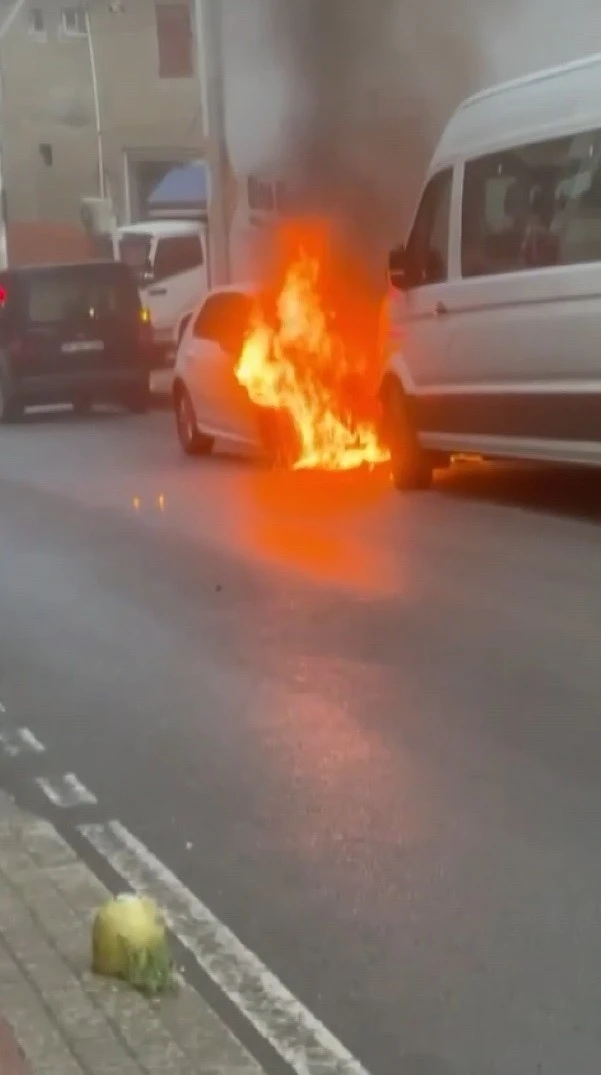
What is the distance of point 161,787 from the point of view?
555 cm

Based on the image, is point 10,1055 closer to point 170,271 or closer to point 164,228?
point 170,271

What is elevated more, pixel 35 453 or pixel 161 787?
pixel 161 787

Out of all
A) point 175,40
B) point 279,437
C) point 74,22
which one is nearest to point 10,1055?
point 279,437

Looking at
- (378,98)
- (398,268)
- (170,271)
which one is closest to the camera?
(398,268)

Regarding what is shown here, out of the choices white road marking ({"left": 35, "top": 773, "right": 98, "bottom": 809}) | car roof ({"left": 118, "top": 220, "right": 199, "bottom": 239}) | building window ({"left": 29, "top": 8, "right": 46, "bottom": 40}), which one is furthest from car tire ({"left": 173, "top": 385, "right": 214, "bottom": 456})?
building window ({"left": 29, "top": 8, "right": 46, "bottom": 40})

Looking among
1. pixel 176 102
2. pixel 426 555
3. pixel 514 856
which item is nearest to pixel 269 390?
pixel 426 555

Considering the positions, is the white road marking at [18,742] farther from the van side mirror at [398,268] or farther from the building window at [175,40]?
the building window at [175,40]

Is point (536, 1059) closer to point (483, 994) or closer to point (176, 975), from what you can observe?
point (483, 994)

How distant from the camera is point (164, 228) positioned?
97.3 feet

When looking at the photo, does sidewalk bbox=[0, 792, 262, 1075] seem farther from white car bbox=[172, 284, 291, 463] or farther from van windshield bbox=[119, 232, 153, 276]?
van windshield bbox=[119, 232, 153, 276]

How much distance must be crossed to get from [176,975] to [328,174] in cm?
1455

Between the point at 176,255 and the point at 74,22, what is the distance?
504 centimetres

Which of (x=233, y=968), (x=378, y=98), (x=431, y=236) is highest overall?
(x=378, y=98)

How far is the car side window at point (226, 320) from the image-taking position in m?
14.9
